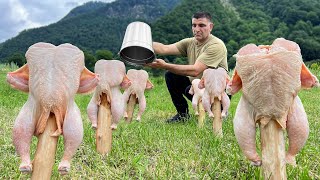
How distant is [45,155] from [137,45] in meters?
1.82

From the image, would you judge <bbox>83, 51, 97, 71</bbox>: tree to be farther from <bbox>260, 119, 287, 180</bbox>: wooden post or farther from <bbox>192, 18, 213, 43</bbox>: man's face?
<bbox>260, 119, 287, 180</bbox>: wooden post

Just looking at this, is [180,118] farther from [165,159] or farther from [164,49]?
[165,159]

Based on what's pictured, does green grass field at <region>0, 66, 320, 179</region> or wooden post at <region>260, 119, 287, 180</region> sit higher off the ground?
wooden post at <region>260, 119, 287, 180</region>

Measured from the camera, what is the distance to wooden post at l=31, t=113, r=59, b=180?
256 centimetres

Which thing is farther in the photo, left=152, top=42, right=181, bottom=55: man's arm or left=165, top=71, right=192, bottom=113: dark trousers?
left=165, top=71, right=192, bottom=113: dark trousers

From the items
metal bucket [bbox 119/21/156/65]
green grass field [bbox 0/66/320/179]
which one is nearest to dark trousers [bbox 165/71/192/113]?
green grass field [bbox 0/66/320/179]

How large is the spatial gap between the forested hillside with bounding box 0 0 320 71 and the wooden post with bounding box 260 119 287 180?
36.7 meters

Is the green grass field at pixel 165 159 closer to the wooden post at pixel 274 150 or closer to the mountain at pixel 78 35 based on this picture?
the wooden post at pixel 274 150

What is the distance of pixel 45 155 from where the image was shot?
2.57 metres

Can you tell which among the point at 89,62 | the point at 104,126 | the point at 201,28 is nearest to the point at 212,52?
the point at 201,28

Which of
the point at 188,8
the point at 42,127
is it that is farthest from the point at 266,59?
the point at 188,8

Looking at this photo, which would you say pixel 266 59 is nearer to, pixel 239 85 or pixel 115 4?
pixel 239 85

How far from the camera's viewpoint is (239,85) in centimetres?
293

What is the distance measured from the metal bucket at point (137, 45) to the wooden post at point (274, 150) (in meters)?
1.79
